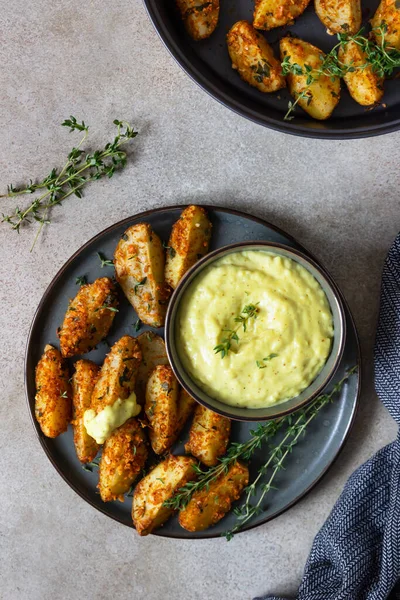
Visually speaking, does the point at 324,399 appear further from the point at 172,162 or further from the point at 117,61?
the point at 117,61

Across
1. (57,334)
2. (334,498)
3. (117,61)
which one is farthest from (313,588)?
(117,61)

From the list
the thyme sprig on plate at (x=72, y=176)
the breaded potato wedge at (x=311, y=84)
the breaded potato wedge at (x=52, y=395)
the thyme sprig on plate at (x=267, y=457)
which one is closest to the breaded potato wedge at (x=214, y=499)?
the thyme sprig on plate at (x=267, y=457)

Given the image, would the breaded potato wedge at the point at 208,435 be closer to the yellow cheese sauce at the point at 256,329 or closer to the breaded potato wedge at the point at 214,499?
the breaded potato wedge at the point at 214,499

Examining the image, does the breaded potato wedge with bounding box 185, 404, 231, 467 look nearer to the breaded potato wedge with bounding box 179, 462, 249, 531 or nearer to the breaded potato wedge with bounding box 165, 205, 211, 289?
the breaded potato wedge with bounding box 179, 462, 249, 531

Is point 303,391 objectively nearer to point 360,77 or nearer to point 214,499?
point 214,499

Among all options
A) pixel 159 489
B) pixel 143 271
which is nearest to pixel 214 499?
pixel 159 489
